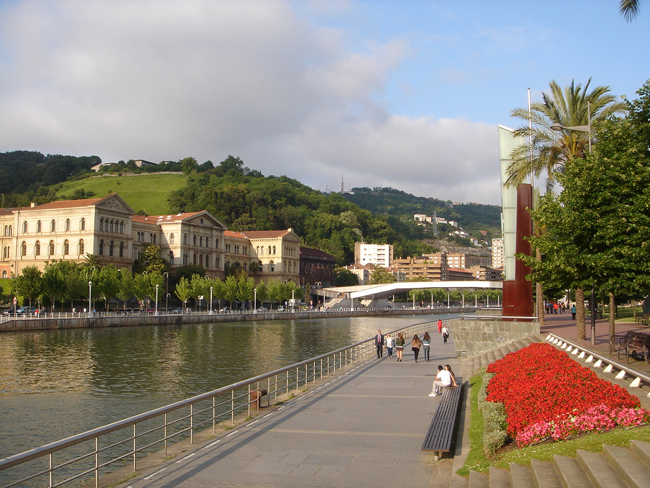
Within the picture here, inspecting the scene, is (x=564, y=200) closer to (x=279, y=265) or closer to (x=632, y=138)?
(x=632, y=138)

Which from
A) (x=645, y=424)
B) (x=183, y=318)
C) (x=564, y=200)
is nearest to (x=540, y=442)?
(x=645, y=424)

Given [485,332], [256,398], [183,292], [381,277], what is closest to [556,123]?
[485,332]

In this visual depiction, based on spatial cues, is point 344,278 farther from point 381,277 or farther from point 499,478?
point 499,478

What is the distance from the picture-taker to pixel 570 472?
25.9ft

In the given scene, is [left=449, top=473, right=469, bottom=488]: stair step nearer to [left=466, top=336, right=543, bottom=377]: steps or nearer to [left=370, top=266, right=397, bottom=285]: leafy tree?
[left=466, top=336, right=543, bottom=377]: steps

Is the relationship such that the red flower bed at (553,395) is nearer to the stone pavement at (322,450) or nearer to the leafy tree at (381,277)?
the stone pavement at (322,450)

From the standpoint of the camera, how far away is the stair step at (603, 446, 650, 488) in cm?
685

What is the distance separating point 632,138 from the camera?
19.8m

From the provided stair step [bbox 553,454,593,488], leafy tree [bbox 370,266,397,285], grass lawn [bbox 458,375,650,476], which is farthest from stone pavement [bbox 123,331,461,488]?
leafy tree [bbox 370,266,397,285]

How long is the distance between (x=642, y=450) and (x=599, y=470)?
1.84 ft

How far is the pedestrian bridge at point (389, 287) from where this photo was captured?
106 meters

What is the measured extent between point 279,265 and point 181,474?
407 ft

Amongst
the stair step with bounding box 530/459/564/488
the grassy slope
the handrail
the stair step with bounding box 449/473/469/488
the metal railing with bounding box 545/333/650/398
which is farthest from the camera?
the grassy slope

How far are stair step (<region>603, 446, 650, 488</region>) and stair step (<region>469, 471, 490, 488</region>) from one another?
165cm
